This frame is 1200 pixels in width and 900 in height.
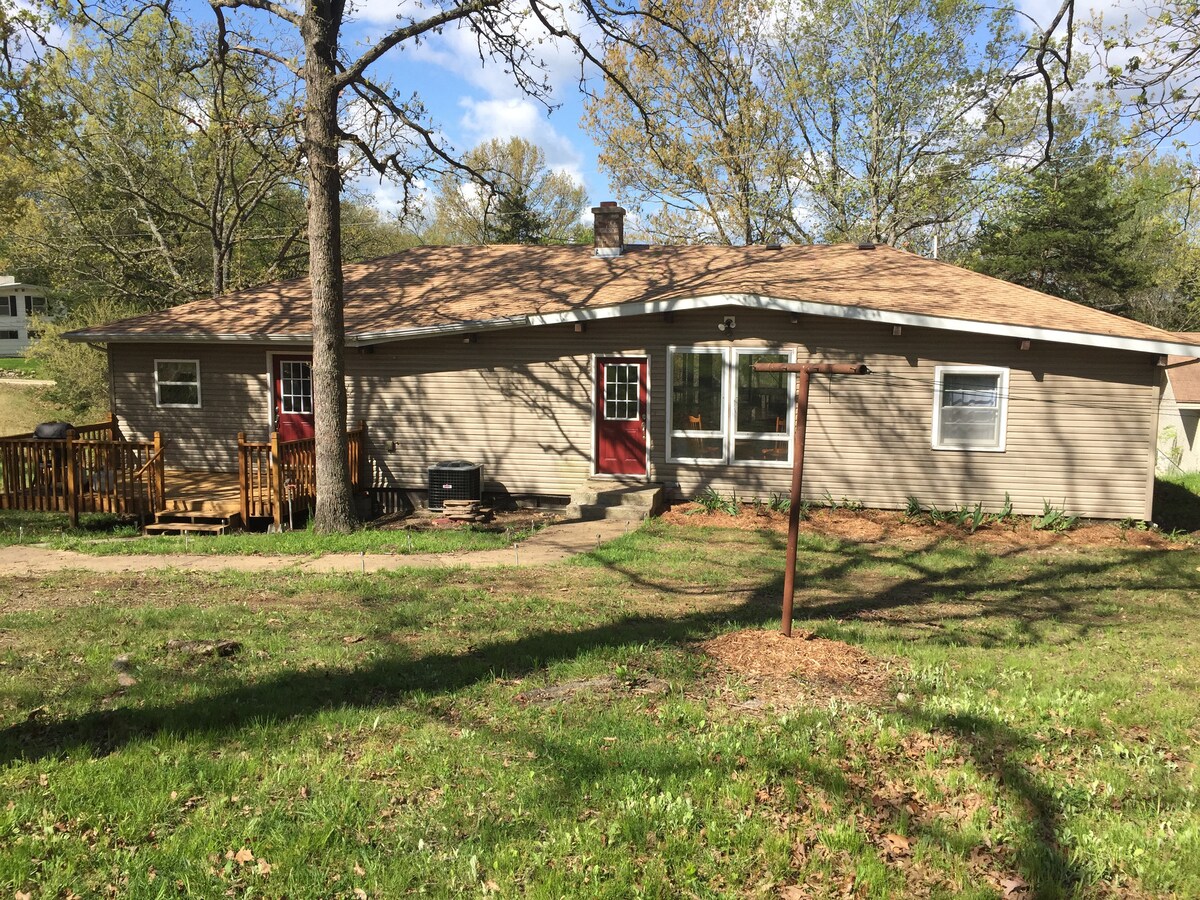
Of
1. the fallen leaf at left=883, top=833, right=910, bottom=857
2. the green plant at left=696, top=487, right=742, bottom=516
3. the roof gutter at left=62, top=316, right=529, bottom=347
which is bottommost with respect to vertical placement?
the fallen leaf at left=883, top=833, right=910, bottom=857

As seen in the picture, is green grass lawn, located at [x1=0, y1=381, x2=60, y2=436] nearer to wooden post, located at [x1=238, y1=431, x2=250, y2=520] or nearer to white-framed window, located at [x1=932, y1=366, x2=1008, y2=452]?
wooden post, located at [x1=238, y1=431, x2=250, y2=520]

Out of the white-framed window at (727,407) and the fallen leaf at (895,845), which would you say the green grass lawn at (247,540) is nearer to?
the white-framed window at (727,407)

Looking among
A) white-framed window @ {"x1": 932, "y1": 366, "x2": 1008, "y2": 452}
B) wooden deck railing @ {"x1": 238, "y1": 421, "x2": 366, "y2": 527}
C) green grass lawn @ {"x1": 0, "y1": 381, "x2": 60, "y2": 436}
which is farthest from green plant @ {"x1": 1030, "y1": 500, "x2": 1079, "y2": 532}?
green grass lawn @ {"x1": 0, "y1": 381, "x2": 60, "y2": 436}

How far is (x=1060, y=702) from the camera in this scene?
16.5 ft

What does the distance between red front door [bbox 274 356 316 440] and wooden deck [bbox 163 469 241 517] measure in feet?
4.14

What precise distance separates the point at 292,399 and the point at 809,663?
38.1 ft

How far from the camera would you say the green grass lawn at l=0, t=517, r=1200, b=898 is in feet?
11.3

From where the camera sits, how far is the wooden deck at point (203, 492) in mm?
11984

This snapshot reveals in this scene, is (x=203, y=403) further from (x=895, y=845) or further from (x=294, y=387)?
(x=895, y=845)

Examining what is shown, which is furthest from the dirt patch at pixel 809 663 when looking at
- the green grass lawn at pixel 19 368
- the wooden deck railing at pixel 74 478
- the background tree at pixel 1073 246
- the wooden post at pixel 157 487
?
the green grass lawn at pixel 19 368

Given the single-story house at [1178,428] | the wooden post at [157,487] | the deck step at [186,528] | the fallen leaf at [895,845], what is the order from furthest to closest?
the single-story house at [1178,428] < the wooden post at [157,487] < the deck step at [186,528] < the fallen leaf at [895,845]

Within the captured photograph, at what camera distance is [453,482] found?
12828 mm

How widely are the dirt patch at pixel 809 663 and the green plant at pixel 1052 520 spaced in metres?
7.29

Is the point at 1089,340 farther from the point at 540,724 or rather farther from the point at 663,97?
the point at 663,97
